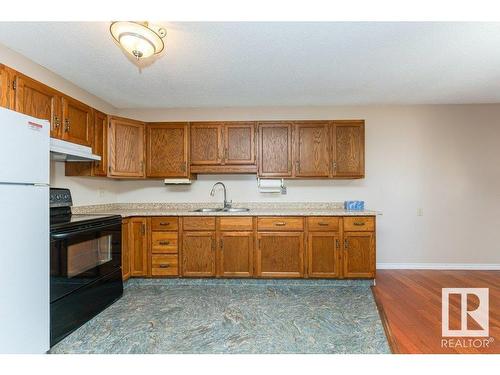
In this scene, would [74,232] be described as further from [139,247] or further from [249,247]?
[249,247]

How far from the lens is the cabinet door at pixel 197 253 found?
10.5 feet

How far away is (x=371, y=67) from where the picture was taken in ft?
8.36

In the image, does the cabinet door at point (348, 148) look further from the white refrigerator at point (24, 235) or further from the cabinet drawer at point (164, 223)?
the white refrigerator at point (24, 235)

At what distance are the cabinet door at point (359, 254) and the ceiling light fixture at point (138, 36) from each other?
277cm

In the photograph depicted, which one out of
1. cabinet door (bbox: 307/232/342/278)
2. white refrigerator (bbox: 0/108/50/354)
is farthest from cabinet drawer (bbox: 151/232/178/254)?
cabinet door (bbox: 307/232/342/278)

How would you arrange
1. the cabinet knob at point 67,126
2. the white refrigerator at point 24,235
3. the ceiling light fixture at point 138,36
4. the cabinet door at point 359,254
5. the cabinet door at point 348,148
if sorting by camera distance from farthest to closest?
1. the cabinet door at point 348,148
2. the cabinet door at point 359,254
3. the cabinet knob at point 67,126
4. the ceiling light fixture at point 138,36
5. the white refrigerator at point 24,235

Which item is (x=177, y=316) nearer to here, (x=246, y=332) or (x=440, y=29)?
(x=246, y=332)

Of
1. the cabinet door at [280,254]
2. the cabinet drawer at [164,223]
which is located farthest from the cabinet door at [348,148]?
the cabinet drawer at [164,223]

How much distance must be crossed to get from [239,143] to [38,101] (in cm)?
212

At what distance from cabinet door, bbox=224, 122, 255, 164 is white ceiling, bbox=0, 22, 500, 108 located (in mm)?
360

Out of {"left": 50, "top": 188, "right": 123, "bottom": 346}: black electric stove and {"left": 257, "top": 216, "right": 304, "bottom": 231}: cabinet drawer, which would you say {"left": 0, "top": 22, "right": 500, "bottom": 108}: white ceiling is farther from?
{"left": 257, "top": 216, "right": 304, "bottom": 231}: cabinet drawer

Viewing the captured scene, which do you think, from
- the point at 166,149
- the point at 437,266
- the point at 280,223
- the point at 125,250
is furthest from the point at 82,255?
the point at 437,266
